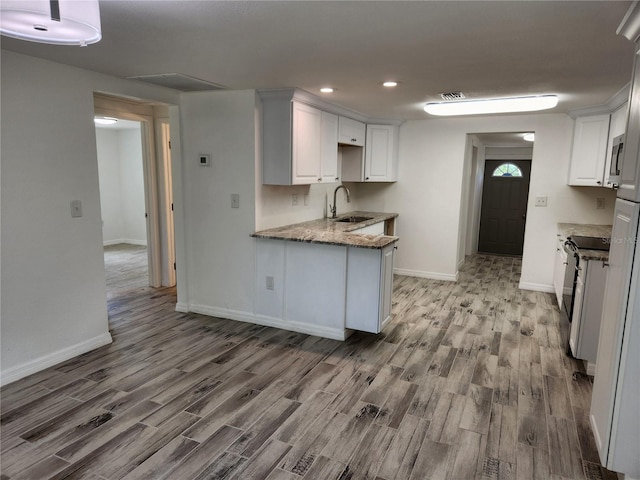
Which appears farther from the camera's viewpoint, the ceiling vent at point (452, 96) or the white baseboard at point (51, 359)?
the ceiling vent at point (452, 96)

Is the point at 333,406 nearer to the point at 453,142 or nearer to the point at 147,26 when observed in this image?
the point at 147,26

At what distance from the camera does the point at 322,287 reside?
3.71m

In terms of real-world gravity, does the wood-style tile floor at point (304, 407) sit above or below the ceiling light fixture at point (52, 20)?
below

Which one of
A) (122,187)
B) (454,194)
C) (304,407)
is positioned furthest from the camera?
(122,187)

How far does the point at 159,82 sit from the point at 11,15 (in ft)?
7.22

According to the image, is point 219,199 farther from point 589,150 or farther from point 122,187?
point 122,187

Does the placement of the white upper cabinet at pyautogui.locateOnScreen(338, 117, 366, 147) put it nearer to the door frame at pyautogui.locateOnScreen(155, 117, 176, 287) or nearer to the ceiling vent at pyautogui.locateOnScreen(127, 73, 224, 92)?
the ceiling vent at pyautogui.locateOnScreen(127, 73, 224, 92)

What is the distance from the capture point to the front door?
7531 millimetres

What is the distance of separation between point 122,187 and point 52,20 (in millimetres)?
7381

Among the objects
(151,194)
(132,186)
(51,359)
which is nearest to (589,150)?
(151,194)

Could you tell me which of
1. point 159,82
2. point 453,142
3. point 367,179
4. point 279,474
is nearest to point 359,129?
point 367,179

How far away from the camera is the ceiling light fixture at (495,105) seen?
4.06 metres

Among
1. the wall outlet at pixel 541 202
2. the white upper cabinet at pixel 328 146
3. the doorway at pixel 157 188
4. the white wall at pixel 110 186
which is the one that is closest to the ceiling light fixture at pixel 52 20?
the white upper cabinet at pixel 328 146

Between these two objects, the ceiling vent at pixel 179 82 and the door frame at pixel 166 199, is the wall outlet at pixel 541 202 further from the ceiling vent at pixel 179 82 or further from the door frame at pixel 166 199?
the door frame at pixel 166 199
